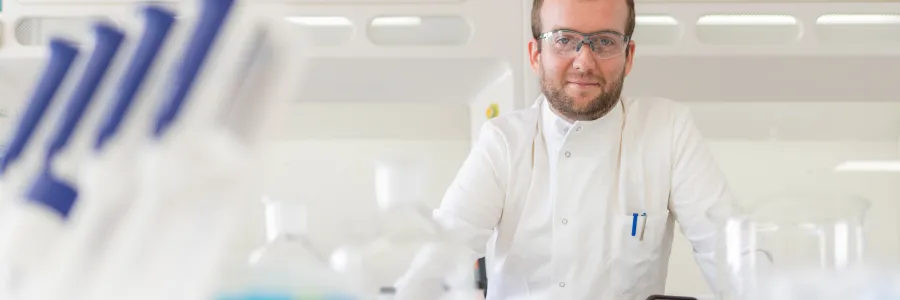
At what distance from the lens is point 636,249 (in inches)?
55.6

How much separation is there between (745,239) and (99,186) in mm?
714

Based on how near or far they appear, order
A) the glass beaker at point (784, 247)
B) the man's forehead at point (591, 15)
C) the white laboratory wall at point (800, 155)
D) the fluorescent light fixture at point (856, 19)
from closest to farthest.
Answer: the glass beaker at point (784, 247)
the man's forehead at point (591, 15)
the fluorescent light fixture at point (856, 19)
the white laboratory wall at point (800, 155)

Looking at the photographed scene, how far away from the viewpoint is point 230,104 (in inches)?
14.9

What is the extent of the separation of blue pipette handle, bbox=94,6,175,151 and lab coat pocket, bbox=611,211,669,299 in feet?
3.66

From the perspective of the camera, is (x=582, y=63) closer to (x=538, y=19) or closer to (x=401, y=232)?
(x=538, y=19)

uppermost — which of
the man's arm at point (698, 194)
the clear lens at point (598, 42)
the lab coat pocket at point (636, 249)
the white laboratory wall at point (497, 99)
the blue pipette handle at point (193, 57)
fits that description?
the blue pipette handle at point (193, 57)

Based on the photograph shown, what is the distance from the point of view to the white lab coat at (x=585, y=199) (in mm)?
1401

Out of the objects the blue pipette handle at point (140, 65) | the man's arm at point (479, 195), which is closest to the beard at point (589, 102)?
the man's arm at point (479, 195)

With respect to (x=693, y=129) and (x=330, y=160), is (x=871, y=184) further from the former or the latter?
(x=330, y=160)

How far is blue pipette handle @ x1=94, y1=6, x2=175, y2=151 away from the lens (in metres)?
0.39

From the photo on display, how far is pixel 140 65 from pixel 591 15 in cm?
102

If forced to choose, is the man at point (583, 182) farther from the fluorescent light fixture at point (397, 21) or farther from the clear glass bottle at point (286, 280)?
the clear glass bottle at point (286, 280)

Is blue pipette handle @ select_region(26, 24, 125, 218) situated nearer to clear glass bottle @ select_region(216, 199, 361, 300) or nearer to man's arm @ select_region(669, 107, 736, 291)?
clear glass bottle @ select_region(216, 199, 361, 300)

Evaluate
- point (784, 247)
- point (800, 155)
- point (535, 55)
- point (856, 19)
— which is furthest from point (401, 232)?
point (800, 155)
